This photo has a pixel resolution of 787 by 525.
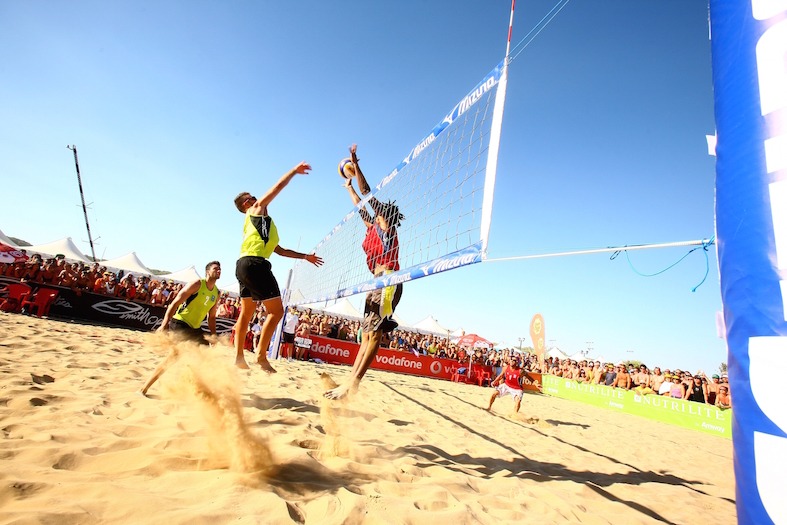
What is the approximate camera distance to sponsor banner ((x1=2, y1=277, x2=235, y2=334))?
991 centimetres

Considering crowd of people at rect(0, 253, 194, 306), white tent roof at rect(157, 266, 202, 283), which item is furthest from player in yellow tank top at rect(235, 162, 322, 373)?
white tent roof at rect(157, 266, 202, 283)

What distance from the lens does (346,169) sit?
422cm

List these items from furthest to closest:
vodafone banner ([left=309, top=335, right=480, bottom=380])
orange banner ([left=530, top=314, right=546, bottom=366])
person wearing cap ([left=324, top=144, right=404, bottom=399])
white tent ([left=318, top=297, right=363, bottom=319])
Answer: white tent ([left=318, top=297, right=363, bottom=319])
orange banner ([left=530, top=314, right=546, bottom=366])
vodafone banner ([left=309, top=335, right=480, bottom=380])
person wearing cap ([left=324, top=144, right=404, bottom=399])

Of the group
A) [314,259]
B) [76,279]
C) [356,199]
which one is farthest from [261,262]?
[76,279]

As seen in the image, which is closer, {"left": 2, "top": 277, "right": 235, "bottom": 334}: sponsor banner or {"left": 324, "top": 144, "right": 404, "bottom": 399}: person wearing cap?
{"left": 324, "top": 144, "right": 404, "bottom": 399}: person wearing cap

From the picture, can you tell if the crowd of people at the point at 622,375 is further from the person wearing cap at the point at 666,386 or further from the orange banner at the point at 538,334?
the orange banner at the point at 538,334

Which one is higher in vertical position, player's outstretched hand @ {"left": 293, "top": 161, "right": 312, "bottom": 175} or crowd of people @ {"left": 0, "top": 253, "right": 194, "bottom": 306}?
player's outstretched hand @ {"left": 293, "top": 161, "right": 312, "bottom": 175}

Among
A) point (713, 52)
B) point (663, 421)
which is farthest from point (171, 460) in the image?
point (663, 421)

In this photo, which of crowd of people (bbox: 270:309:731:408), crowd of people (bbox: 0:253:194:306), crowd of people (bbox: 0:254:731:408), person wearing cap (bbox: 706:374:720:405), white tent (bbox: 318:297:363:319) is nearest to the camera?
crowd of people (bbox: 0:253:194:306)

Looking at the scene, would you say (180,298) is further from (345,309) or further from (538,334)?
(345,309)

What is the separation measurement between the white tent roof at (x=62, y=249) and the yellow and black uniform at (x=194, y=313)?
813 inches

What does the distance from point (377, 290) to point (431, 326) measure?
25.2 metres

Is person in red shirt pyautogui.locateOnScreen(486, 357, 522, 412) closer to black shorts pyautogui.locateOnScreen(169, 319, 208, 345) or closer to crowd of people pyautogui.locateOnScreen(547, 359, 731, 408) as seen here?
black shorts pyautogui.locateOnScreen(169, 319, 208, 345)

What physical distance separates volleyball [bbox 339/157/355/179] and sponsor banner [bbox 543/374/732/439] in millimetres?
10295
